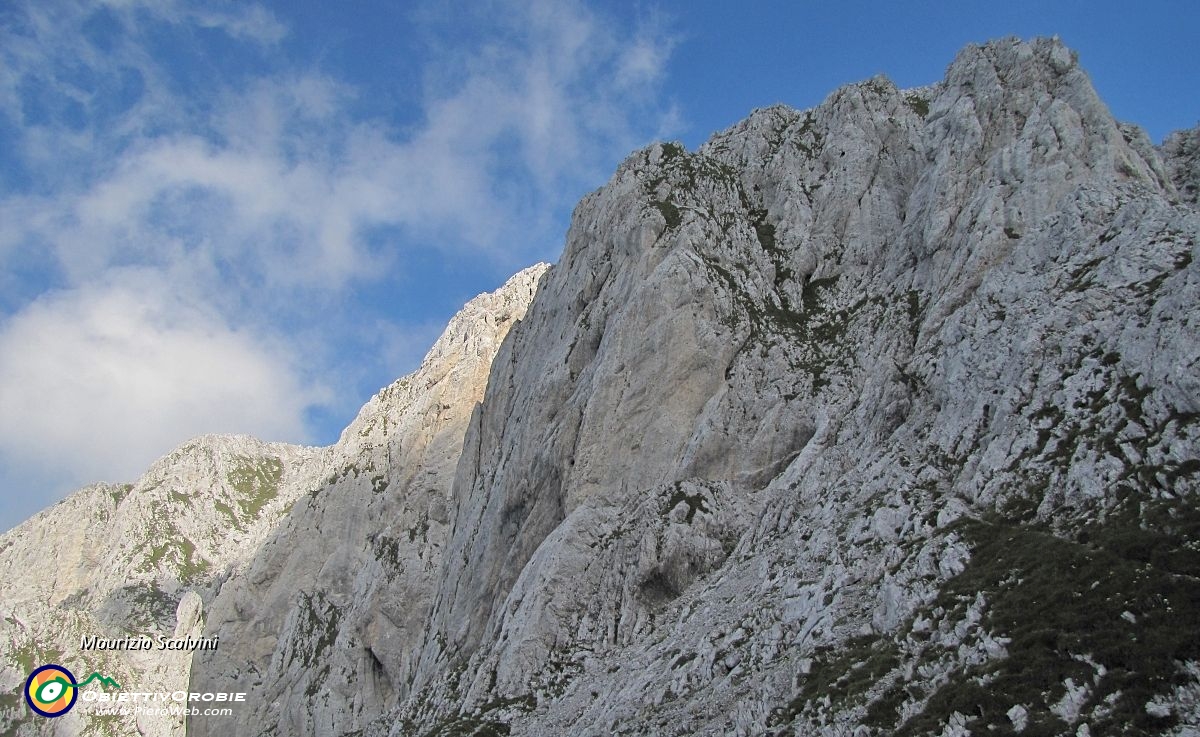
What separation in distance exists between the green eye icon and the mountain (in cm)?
3673

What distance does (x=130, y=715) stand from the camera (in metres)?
177

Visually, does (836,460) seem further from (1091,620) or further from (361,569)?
(361,569)

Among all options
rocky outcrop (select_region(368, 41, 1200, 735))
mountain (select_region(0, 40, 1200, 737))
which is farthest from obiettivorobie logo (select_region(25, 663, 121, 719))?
rocky outcrop (select_region(368, 41, 1200, 735))

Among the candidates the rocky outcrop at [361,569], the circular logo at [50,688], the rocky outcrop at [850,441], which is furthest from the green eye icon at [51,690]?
the rocky outcrop at [850,441]

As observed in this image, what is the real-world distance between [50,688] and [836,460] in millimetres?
132915

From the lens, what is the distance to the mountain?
26.9 meters

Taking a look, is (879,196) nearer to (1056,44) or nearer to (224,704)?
(1056,44)

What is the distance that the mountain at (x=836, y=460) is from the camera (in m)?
26.9

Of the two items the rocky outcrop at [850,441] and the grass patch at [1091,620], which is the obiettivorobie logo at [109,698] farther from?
the grass patch at [1091,620]

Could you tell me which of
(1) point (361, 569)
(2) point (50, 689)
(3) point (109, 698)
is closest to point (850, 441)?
(1) point (361, 569)

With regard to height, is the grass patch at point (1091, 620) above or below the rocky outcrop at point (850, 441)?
below

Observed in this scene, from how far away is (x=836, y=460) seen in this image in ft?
158

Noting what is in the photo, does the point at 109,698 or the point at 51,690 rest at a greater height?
the point at 109,698

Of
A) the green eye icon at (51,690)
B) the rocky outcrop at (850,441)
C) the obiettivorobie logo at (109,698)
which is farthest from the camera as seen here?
the green eye icon at (51,690)
